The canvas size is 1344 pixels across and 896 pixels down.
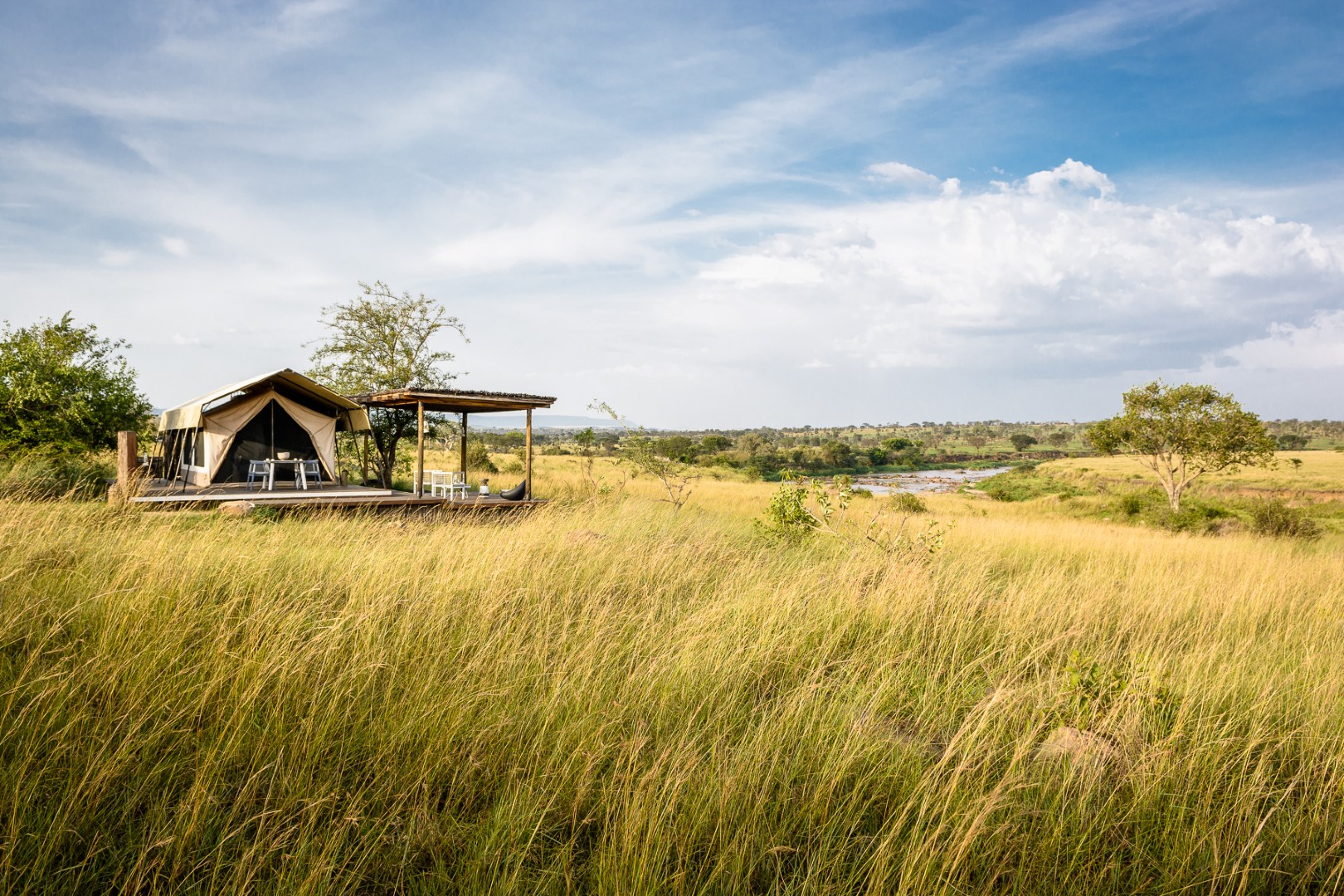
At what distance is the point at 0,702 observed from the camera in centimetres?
284

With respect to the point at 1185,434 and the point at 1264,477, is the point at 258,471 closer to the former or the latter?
the point at 1185,434

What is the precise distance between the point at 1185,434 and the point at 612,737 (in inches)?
1071

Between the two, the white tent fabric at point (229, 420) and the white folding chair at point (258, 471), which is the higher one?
the white tent fabric at point (229, 420)

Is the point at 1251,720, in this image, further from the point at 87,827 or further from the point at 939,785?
the point at 87,827

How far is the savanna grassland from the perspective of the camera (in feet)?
7.40

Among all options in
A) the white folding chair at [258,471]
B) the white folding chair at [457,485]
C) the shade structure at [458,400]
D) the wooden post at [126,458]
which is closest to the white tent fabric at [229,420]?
the white folding chair at [258,471]

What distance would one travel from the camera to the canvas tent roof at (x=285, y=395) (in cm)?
1544

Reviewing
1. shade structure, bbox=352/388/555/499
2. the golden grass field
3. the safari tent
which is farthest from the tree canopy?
the golden grass field

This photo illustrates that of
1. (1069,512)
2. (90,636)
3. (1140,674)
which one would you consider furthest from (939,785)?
(1069,512)

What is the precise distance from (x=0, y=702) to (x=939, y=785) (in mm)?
3849

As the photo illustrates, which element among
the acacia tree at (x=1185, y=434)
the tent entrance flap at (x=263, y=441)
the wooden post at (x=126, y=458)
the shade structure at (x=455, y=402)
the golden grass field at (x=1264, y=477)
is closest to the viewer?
the wooden post at (x=126, y=458)

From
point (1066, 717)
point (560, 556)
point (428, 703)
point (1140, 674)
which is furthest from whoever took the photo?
point (560, 556)

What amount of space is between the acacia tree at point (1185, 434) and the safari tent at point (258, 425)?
2443 centimetres

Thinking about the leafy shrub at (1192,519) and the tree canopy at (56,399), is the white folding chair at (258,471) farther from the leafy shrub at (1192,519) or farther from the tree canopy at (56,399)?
the leafy shrub at (1192,519)
